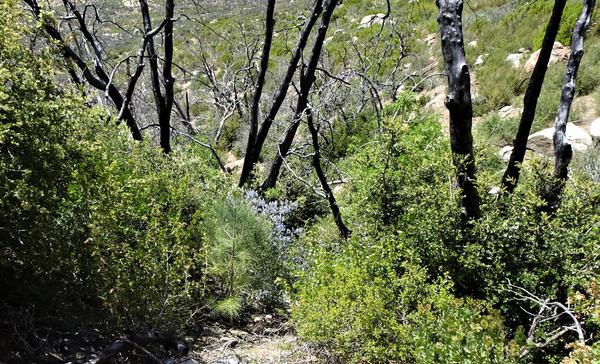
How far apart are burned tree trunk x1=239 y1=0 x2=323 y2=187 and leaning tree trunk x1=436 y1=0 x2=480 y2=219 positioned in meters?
3.12

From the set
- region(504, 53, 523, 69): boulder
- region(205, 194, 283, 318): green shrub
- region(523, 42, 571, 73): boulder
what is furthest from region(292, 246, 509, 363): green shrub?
region(504, 53, 523, 69): boulder

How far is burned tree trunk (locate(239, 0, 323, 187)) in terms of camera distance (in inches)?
259

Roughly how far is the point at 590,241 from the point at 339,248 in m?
2.22

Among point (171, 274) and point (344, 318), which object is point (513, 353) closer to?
point (344, 318)

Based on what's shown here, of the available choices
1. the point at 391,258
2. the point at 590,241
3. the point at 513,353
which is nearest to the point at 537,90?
the point at 590,241

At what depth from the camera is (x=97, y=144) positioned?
3494 mm

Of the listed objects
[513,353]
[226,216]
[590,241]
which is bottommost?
[513,353]

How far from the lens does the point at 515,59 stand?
528 inches

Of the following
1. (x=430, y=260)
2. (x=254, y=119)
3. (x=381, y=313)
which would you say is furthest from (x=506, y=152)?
(x=381, y=313)

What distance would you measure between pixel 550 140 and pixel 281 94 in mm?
5461

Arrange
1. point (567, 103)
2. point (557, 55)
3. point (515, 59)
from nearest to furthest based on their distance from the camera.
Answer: point (567, 103) < point (557, 55) < point (515, 59)

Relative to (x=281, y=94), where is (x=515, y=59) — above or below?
above

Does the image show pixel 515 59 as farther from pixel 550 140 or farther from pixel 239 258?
pixel 239 258

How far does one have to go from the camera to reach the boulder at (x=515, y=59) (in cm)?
1303
